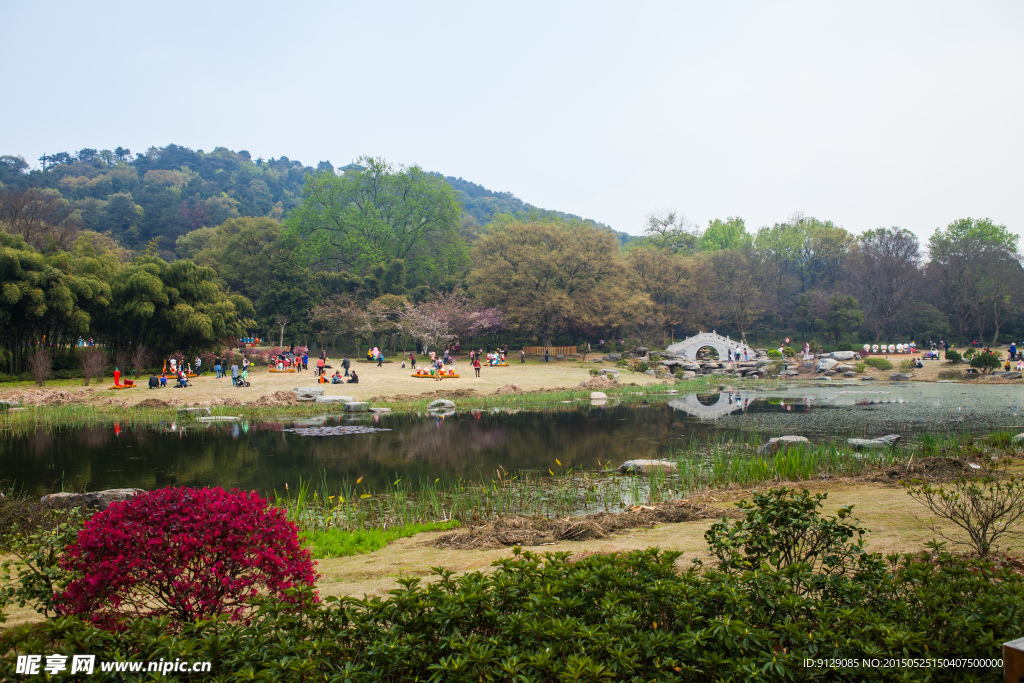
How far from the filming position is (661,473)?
10586 millimetres

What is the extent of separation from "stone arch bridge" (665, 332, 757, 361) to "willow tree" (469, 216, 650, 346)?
4.60 meters

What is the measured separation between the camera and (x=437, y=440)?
16.7 m

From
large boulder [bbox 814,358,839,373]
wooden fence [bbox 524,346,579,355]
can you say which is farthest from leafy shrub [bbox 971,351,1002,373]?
wooden fence [bbox 524,346,579,355]

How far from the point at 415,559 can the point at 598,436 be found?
11695 mm

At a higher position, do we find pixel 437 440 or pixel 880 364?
pixel 880 364

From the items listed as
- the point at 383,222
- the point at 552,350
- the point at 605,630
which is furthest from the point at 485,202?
the point at 605,630

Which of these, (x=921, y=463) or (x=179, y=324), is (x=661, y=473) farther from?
(x=179, y=324)

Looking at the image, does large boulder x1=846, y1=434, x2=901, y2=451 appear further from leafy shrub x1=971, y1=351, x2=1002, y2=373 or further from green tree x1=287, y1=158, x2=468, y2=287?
green tree x1=287, y1=158, x2=468, y2=287

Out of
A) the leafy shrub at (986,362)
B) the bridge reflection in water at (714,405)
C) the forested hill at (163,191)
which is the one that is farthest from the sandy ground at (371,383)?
the forested hill at (163,191)

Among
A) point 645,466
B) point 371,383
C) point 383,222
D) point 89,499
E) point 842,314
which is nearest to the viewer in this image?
point 89,499

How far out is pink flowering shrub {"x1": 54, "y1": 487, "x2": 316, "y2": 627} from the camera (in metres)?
3.45

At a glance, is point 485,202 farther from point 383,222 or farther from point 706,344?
point 706,344

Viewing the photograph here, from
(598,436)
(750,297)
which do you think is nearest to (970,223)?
(750,297)

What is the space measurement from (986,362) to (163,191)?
102 m
